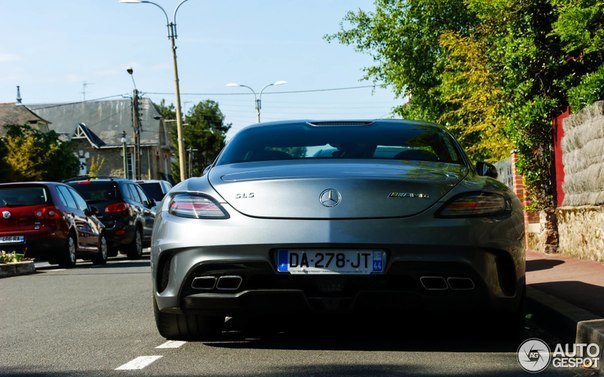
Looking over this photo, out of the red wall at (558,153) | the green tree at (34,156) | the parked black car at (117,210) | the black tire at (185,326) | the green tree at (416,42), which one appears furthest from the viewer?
the green tree at (34,156)

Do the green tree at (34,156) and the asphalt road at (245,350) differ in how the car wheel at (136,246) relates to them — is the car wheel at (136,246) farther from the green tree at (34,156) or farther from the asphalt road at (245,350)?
the green tree at (34,156)

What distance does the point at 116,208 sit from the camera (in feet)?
72.2

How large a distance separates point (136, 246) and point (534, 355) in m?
16.6

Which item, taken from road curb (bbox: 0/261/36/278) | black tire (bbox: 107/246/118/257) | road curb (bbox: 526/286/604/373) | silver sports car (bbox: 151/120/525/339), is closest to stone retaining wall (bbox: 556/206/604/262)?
road curb (bbox: 526/286/604/373)

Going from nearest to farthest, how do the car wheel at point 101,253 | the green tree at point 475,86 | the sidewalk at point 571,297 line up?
the sidewalk at point 571,297 < the car wheel at point 101,253 < the green tree at point 475,86

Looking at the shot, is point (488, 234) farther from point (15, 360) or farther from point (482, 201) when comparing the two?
point (15, 360)

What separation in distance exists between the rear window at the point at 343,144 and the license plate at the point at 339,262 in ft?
3.85

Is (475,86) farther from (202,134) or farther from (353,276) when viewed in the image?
(202,134)

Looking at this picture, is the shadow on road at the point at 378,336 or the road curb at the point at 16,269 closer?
the shadow on road at the point at 378,336

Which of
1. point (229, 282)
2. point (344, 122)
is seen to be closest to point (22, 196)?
point (344, 122)

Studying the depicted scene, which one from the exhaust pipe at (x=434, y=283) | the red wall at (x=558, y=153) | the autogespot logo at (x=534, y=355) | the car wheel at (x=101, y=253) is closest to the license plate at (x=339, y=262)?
the exhaust pipe at (x=434, y=283)

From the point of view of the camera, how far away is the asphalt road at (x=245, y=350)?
5875mm

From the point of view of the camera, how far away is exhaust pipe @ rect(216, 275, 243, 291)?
20.5ft

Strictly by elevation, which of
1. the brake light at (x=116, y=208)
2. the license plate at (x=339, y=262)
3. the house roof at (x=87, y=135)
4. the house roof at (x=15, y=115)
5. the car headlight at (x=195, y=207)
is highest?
the house roof at (x=15, y=115)
